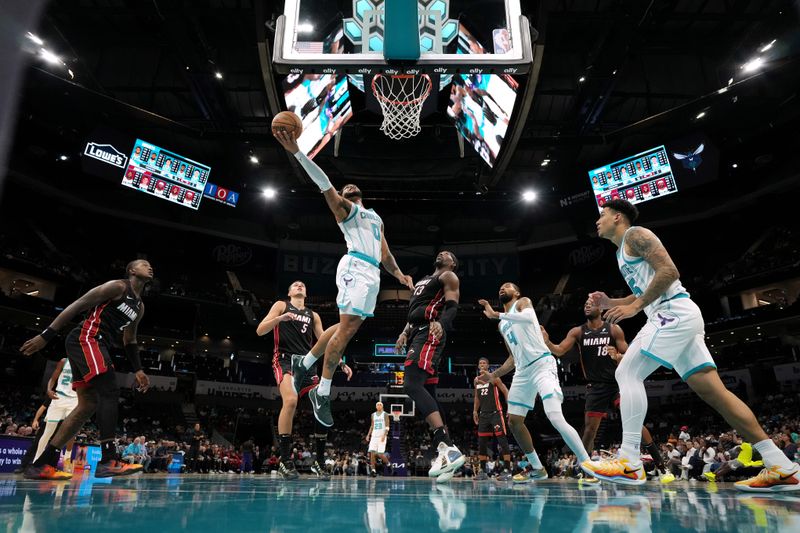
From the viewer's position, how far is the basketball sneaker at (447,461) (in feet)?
14.2

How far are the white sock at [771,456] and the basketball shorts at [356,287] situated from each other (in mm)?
3127

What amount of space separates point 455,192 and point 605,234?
17.3m

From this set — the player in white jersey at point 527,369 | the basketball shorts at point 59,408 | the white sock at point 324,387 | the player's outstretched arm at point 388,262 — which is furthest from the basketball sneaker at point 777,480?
the basketball shorts at point 59,408

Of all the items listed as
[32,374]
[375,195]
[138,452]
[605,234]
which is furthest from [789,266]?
[32,374]

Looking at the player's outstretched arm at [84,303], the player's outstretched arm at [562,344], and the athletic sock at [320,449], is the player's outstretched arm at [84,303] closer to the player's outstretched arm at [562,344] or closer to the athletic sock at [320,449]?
the athletic sock at [320,449]

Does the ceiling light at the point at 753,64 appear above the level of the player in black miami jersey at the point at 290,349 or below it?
above

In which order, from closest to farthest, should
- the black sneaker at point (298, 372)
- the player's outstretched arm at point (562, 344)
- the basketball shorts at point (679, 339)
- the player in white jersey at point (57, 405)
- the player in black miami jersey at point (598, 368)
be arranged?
1. the basketball shorts at point (679, 339)
2. the black sneaker at point (298, 372)
3. the player's outstretched arm at point (562, 344)
4. the player in black miami jersey at point (598, 368)
5. the player in white jersey at point (57, 405)

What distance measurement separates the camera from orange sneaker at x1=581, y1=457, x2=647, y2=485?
3463 mm

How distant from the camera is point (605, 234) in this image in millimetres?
4117

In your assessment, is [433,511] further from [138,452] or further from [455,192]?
[455,192]

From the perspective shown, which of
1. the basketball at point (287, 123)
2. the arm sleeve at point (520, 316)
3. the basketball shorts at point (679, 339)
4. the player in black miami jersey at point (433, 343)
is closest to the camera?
the basketball shorts at point (679, 339)

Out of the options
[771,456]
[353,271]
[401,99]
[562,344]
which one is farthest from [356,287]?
[401,99]

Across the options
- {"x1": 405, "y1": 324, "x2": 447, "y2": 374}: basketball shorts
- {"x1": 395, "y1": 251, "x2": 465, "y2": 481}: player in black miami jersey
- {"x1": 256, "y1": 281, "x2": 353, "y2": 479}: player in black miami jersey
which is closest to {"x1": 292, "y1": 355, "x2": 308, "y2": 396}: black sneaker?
{"x1": 256, "y1": 281, "x2": 353, "y2": 479}: player in black miami jersey

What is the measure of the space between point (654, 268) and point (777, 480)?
5.12 ft
